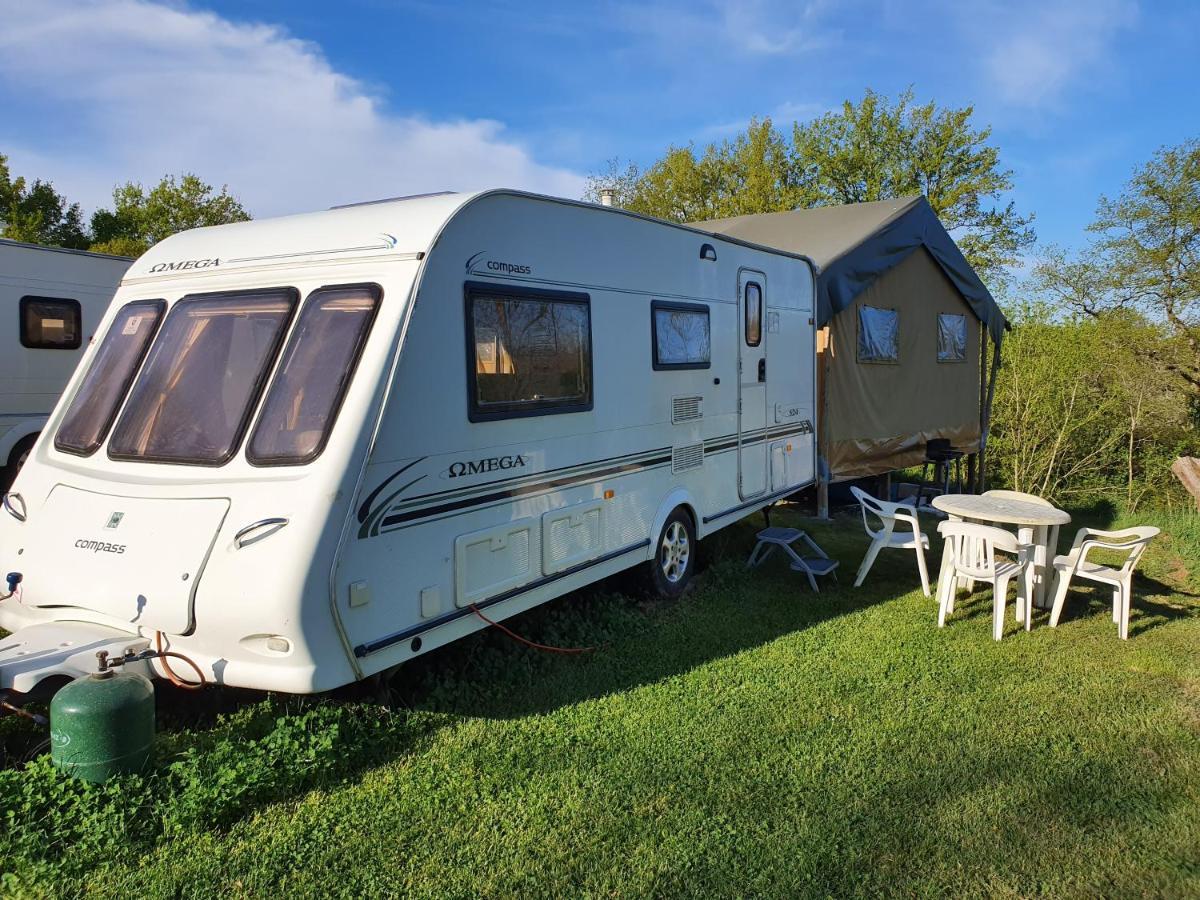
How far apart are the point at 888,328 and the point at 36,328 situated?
903cm

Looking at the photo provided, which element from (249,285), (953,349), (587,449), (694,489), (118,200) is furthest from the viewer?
(118,200)

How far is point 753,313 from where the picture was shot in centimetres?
718

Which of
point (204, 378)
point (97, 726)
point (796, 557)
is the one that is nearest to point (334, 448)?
point (204, 378)

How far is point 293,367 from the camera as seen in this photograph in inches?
153

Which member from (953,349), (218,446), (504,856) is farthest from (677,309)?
(953,349)

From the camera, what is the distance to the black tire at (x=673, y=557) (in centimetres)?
608

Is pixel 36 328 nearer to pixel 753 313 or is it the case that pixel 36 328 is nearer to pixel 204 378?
pixel 204 378

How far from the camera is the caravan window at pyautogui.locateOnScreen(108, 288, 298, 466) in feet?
13.0

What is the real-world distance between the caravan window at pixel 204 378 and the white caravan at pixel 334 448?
0.05 ft

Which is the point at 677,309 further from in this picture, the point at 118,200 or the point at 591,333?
the point at 118,200

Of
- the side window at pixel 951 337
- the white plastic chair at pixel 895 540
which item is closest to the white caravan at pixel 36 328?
the white plastic chair at pixel 895 540

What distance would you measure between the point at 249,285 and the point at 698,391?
3280 millimetres

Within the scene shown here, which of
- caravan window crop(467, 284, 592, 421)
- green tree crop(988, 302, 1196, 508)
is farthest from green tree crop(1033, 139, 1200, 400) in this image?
caravan window crop(467, 284, 592, 421)

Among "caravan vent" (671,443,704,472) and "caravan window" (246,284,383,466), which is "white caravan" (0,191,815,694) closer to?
"caravan window" (246,284,383,466)
